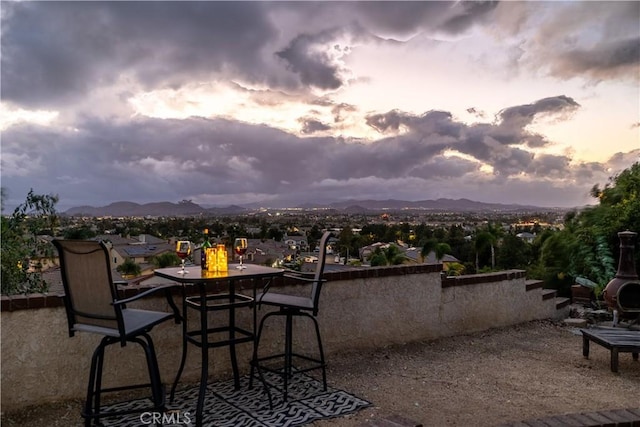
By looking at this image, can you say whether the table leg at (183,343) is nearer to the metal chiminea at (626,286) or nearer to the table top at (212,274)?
the table top at (212,274)

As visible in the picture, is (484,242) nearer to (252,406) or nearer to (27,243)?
(27,243)

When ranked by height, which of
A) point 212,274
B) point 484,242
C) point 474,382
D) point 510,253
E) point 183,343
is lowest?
point 510,253

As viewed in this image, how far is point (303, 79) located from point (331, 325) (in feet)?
27.1

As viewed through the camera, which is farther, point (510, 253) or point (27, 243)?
point (510, 253)

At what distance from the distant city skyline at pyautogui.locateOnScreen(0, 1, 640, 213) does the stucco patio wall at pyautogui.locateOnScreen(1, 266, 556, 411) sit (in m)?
2.17

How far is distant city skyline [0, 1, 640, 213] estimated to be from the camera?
6.55m

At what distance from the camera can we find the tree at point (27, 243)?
3.87 m

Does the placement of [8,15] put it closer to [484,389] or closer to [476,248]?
[484,389]

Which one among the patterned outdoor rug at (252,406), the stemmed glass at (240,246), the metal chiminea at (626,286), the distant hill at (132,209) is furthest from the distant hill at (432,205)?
the patterned outdoor rug at (252,406)

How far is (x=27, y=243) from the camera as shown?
13.8 ft

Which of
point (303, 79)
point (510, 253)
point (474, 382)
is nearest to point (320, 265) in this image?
point (474, 382)

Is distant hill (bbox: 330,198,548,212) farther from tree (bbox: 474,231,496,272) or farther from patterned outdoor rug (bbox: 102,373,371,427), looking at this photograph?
patterned outdoor rug (bbox: 102,373,371,427)

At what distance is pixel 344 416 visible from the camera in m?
2.71

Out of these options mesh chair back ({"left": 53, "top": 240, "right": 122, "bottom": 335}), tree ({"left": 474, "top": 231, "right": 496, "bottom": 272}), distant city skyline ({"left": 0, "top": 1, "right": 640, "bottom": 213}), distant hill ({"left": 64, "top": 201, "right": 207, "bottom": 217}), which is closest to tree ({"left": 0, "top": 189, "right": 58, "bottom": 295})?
distant city skyline ({"left": 0, "top": 1, "right": 640, "bottom": 213})
